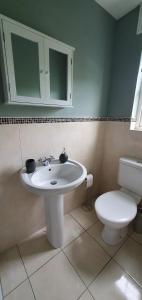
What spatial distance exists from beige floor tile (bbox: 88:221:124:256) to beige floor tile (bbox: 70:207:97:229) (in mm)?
62

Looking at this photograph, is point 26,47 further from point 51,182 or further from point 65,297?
point 65,297

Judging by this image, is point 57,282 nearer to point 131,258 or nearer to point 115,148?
point 131,258

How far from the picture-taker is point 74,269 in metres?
1.15

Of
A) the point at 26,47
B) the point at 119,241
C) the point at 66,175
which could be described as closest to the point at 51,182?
the point at 66,175

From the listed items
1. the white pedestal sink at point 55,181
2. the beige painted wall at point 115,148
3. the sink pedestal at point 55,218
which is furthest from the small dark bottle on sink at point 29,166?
the beige painted wall at point 115,148

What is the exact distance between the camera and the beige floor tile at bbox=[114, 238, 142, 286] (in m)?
1.14

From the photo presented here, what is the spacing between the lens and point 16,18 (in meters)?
0.91

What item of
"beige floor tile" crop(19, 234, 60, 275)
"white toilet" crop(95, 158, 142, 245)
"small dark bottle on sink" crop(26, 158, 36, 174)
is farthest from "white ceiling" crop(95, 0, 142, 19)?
"beige floor tile" crop(19, 234, 60, 275)

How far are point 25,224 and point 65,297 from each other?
65 centimetres

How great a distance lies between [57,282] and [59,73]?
174cm

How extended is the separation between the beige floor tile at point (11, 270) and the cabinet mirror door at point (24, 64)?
138 cm

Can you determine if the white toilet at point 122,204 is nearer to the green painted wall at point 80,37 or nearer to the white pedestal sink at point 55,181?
the white pedestal sink at point 55,181

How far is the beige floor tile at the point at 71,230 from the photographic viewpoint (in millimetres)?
1428

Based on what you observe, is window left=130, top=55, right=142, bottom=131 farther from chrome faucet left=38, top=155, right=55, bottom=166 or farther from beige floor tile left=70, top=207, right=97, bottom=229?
beige floor tile left=70, top=207, right=97, bottom=229
